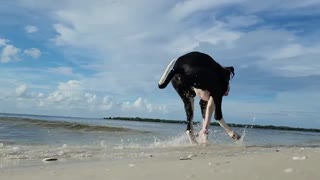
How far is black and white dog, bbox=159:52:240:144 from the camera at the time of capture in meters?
7.96

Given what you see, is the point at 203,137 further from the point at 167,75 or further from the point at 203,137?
the point at 167,75

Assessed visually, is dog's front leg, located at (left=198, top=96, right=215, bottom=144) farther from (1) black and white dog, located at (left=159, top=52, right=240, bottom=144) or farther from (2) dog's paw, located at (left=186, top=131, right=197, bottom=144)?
(2) dog's paw, located at (left=186, top=131, right=197, bottom=144)

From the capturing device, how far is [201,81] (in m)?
7.96

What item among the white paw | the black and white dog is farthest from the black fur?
the white paw

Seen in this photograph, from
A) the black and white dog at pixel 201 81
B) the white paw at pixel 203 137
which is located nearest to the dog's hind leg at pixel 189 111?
the black and white dog at pixel 201 81

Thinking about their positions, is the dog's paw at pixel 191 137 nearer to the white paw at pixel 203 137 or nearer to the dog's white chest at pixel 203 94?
the white paw at pixel 203 137

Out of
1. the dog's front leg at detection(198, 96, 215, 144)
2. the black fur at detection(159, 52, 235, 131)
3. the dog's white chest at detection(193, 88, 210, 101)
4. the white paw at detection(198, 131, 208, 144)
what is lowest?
the white paw at detection(198, 131, 208, 144)

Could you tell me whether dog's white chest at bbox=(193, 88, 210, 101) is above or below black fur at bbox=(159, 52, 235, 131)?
below

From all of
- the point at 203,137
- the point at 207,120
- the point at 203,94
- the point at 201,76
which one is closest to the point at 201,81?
the point at 201,76

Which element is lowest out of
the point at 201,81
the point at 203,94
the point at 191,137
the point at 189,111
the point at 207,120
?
the point at 191,137

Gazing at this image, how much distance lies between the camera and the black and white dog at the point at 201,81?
7.96 metres

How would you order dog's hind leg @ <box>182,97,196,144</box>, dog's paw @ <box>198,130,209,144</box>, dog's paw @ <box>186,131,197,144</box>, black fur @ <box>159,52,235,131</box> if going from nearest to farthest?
1. black fur @ <box>159,52,235,131</box>
2. dog's paw @ <box>198,130,209,144</box>
3. dog's paw @ <box>186,131,197,144</box>
4. dog's hind leg @ <box>182,97,196,144</box>

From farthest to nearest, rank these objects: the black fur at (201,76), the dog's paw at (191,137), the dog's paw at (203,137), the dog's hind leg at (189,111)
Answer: the dog's hind leg at (189,111) < the dog's paw at (191,137) < the dog's paw at (203,137) < the black fur at (201,76)

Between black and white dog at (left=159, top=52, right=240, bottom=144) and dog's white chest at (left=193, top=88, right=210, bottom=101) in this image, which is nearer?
black and white dog at (left=159, top=52, right=240, bottom=144)
